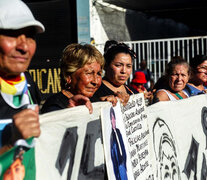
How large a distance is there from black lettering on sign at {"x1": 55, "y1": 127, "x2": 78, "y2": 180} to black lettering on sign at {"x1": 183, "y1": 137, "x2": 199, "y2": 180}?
6.72ft

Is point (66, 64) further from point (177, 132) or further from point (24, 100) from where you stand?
point (177, 132)

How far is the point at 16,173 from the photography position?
1.95 meters

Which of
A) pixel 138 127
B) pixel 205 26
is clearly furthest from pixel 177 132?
pixel 205 26

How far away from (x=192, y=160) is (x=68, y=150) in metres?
2.43

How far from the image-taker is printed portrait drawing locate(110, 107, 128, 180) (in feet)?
9.92

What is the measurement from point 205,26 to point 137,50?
340 inches

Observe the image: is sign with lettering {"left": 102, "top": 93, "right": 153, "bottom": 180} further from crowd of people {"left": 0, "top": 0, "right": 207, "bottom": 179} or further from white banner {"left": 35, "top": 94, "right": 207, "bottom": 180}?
crowd of people {"left": 0, "top": 0, "right": 207, "bottom": 179}

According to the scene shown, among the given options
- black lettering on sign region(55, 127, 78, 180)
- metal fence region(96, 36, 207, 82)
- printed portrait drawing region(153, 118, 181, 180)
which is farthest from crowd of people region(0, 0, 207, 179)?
metal fence region(96, 36, 207, 82)

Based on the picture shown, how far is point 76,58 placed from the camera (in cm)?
324

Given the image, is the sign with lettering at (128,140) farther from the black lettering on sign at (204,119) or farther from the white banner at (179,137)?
the black lettering on sign at (204,119)

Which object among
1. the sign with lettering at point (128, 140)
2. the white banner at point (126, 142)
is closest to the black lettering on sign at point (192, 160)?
the white banner at point (126, 142)

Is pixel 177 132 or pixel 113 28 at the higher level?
pixel 113 28

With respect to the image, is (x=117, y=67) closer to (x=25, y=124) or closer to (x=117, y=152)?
(x=117, y=152)

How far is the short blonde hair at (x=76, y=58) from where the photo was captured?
3.23 meters
